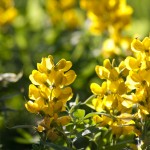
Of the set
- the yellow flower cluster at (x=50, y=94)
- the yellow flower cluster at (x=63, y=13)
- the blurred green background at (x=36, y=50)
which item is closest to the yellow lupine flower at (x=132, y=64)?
the yellow flower cluster at (x=50, y=94)

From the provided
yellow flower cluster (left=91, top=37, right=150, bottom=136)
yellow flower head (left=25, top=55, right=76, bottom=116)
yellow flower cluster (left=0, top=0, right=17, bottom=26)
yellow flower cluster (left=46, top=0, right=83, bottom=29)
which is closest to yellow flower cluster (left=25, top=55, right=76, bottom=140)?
yellow flower head (left=25, top=55, right=76, bottom=116)

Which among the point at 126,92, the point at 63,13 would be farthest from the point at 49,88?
the point at 63,13

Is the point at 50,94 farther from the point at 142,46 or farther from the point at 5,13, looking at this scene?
the point at 5,13

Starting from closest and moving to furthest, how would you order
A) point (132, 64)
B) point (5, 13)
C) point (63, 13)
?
point (132, 64)
point (5, 13)
point (63, 13)

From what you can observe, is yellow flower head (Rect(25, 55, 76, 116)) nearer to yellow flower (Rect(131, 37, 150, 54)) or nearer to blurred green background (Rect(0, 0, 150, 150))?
yellow flower (Rect(131, 37, 150, 54))

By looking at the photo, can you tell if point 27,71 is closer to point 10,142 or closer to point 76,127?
point 10,142

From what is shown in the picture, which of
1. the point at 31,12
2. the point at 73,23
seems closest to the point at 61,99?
the point at 73,23

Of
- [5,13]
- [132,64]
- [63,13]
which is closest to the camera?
[132,64]

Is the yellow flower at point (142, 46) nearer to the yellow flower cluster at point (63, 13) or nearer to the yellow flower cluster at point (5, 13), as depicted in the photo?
the yellow flower cluster at point (5, 13)
